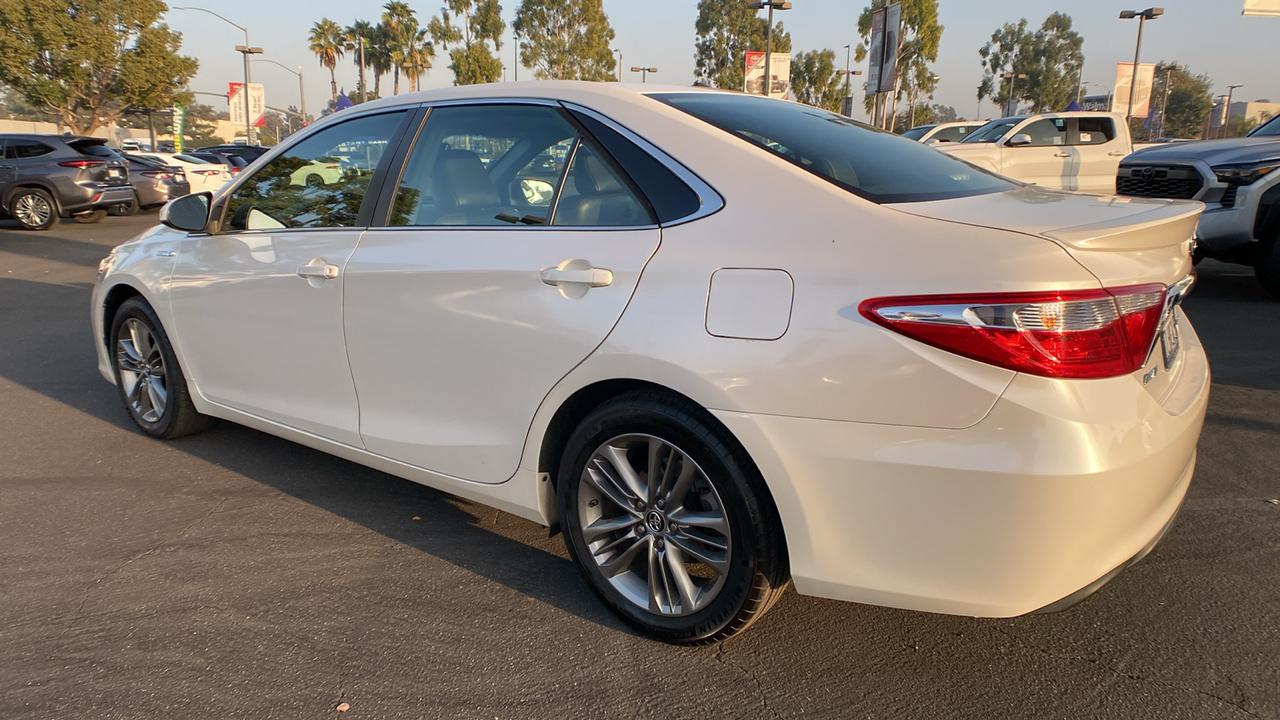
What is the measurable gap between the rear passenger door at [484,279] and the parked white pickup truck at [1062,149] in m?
11.9

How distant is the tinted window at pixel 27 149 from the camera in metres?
15.3

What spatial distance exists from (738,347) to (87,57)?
42.2 metres

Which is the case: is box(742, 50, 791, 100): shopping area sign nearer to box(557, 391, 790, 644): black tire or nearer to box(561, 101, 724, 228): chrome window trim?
box(561, 101, 724, 228): chrome window trim

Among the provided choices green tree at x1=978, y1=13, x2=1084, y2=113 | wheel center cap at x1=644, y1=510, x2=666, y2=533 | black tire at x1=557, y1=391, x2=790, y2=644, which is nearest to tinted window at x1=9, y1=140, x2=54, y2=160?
black tire at x1=557, y1=391, x2=790, y2=644

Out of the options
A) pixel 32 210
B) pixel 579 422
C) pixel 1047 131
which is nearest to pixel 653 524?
pixel 579 422

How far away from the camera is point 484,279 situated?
8.95 feet

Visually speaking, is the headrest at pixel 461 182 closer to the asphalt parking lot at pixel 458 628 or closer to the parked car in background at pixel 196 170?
the asphalt parking lot at pixel 458 628

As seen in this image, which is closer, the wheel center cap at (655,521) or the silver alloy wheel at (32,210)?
the wheel center cap at (655,521)

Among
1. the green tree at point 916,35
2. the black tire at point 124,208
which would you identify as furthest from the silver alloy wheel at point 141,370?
the green tree at point 916,35

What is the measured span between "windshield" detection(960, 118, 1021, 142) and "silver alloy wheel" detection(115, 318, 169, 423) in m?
13.2

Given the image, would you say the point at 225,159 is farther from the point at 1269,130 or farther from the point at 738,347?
the point at 738,347

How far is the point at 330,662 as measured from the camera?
253 cm

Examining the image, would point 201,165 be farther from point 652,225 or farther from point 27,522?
point 652,225

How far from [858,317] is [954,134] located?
1796cm
